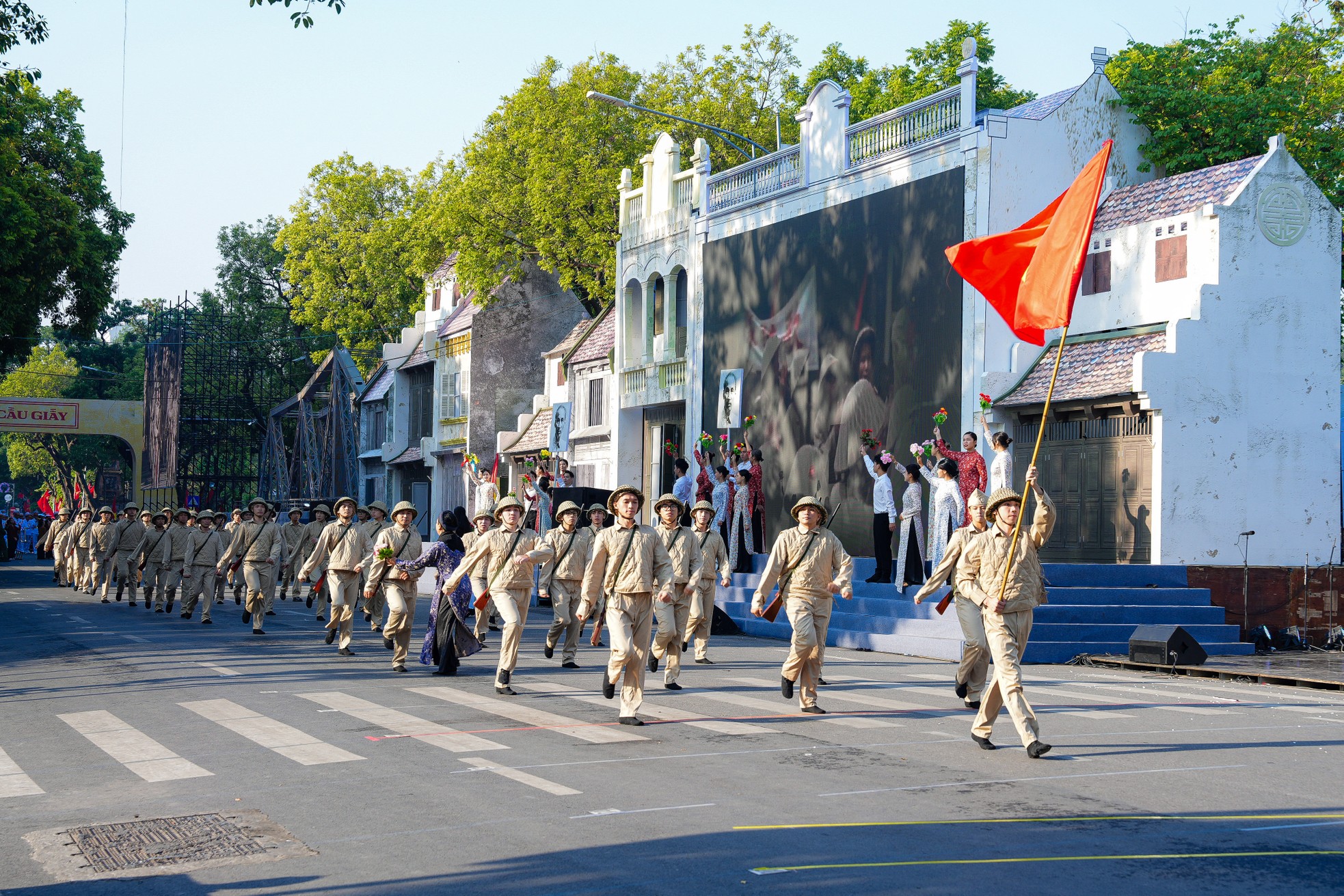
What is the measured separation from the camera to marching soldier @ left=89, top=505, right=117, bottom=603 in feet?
102

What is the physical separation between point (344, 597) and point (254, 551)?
609 centimetres

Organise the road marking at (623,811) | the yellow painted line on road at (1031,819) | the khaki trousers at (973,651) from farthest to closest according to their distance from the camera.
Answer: the khaki trousers at (973,651) < the road marking at (623,811) < the yellow painted line on road at (1031,819)

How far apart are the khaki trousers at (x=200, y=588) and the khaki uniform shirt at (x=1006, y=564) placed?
16.7 meters

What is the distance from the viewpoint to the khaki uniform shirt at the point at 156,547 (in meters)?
27.3

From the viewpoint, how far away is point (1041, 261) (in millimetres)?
13438

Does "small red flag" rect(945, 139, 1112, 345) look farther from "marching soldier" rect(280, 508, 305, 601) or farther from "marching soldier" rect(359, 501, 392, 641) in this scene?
"marching soldier" rect(280, 508, 305, 601)

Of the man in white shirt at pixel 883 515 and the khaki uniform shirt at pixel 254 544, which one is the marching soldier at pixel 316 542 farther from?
the man in white shirt at pixel 883 515

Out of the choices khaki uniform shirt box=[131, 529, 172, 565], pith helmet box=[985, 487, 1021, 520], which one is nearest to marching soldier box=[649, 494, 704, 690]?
pith helmet box=[985, 487, 1021, 520]

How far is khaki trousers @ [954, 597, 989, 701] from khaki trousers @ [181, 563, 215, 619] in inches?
613

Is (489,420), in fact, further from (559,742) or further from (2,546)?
(559,742)

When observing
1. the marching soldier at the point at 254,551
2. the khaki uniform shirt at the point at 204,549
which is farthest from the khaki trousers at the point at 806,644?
the khaki uniform shirt at the point at 204,549

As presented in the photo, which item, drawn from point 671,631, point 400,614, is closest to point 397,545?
point 400,614

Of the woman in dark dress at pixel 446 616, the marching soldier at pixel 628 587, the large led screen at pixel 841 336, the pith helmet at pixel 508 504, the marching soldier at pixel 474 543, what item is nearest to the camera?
the marching soldier at pixel 628 587

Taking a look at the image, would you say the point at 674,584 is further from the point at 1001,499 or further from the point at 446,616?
the point at 446,616
